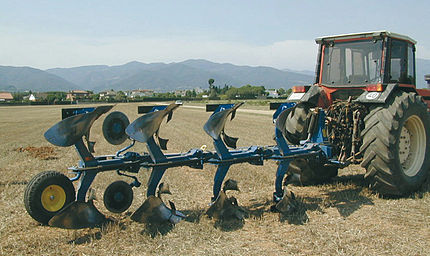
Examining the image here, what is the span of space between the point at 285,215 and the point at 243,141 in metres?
7.95

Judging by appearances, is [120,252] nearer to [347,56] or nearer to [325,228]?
[325,228]

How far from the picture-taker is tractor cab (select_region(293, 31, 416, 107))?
20.7 feet

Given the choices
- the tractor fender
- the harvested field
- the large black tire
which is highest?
the tractor fender

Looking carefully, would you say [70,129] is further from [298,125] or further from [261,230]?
[298,125]

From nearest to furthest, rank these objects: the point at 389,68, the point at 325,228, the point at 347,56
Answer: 1. the point at 325,228
2. the point at 389,68
3. the point at 347,56

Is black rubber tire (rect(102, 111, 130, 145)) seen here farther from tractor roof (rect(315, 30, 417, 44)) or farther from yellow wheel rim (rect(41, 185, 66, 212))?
tractor roof (rect(315, 30, 417, 44))

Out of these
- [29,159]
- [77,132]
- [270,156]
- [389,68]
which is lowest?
[29,159]

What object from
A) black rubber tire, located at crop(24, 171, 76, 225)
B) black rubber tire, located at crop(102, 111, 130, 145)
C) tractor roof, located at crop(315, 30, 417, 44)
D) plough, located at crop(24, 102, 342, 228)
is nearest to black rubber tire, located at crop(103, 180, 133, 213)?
plough, located at crop(24, 102, 342, 228)

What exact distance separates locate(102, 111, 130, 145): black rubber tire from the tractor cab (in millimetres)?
3414

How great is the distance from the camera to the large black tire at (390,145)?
217 inches

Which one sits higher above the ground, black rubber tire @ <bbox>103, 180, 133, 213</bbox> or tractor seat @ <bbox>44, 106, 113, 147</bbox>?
tractor seat @ <bbox>44, 106, 113, 147</bbox>

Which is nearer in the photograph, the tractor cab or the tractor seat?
the tractor seat

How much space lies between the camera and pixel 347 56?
6891 mm

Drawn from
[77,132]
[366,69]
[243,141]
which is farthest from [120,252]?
[243,141]
